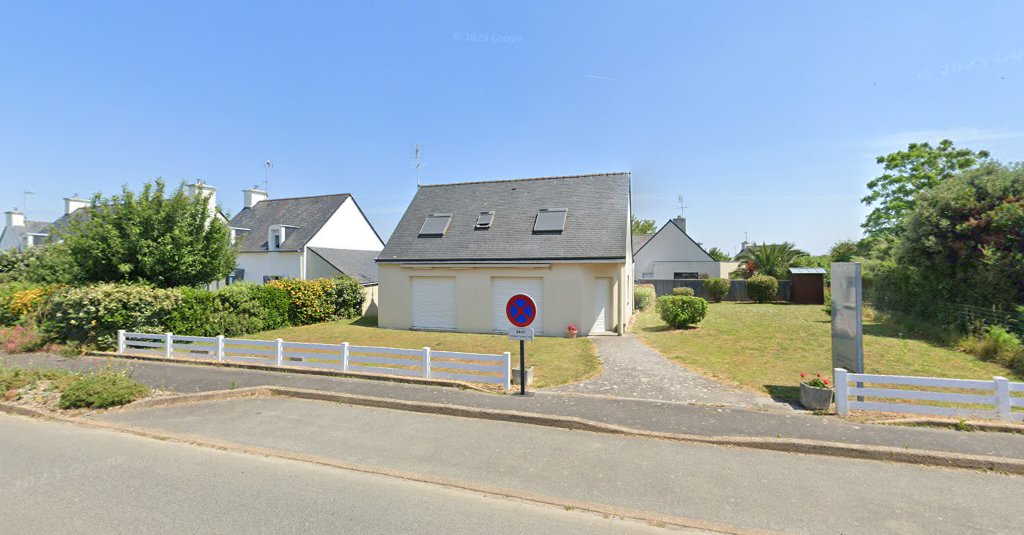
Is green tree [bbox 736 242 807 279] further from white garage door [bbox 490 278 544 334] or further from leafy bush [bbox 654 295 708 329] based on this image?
white garage door [bbox 490 278 544 334]

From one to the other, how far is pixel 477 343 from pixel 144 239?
438 inches

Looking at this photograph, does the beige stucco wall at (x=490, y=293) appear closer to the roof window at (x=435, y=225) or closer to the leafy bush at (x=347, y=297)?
the roof window at (x=435, y=225)

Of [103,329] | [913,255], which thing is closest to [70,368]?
[103,329]

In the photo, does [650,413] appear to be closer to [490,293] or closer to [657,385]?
[657,385]

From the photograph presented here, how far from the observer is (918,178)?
28703 millimetres

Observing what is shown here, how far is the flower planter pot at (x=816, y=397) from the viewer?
7.12 m

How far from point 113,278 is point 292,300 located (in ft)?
18.7

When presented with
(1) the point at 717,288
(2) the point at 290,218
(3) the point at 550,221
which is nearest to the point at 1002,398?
(3) the point at 550,221

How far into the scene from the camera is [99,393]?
26.1 ft

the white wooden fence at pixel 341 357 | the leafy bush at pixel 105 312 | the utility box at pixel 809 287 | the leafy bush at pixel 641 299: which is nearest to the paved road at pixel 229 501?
the white wooden fence at pixel 341 357

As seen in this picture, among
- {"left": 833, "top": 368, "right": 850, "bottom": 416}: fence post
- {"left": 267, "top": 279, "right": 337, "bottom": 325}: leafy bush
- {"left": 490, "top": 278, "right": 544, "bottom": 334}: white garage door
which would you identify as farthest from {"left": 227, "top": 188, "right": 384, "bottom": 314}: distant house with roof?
{"left": 833, "top": 368, "right": 850, "bottom": 416}: fence post

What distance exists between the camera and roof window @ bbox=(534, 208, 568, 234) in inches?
681

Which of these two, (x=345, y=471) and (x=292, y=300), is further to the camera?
(x=292, y=300)

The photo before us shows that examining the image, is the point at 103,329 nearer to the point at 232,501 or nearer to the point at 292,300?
the point at 292,300
